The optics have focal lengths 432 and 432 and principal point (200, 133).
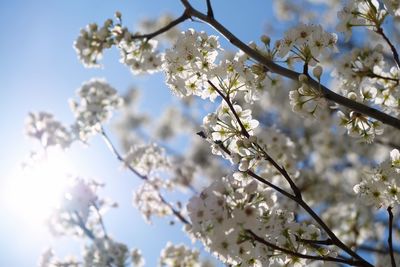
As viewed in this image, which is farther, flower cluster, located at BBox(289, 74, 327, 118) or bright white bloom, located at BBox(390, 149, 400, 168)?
bright white bloom, located at BBox(390, 149, 400, 168)

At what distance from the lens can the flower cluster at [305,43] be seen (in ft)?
9.99

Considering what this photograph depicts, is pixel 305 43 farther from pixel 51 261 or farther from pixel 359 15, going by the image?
pixel 51 261

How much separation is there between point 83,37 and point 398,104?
334 centimetres

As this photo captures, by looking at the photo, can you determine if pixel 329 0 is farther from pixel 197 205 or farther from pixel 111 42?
pixel 197 205

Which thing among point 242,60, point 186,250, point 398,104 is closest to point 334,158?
point 186,250

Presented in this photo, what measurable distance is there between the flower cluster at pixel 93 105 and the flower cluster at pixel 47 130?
62 cm

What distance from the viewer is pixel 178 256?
227 inches

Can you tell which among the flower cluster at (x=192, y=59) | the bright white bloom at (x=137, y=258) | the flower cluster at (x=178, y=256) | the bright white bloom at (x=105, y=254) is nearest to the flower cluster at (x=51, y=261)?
the bright white bloom at (x=105, y=254)

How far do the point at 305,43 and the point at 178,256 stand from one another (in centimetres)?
369

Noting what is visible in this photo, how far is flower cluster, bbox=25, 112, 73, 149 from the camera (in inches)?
298

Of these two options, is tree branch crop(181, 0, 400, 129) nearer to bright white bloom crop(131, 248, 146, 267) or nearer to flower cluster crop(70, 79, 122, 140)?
flower cluster crop(70, 79, 122, 140)

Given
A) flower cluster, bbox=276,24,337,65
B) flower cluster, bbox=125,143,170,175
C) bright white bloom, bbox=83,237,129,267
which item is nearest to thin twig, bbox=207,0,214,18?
flower cluster, bbox=276,24,337,65

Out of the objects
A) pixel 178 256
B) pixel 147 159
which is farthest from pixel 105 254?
pixel 147 159

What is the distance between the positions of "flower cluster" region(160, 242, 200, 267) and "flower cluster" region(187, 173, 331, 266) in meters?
2.77
